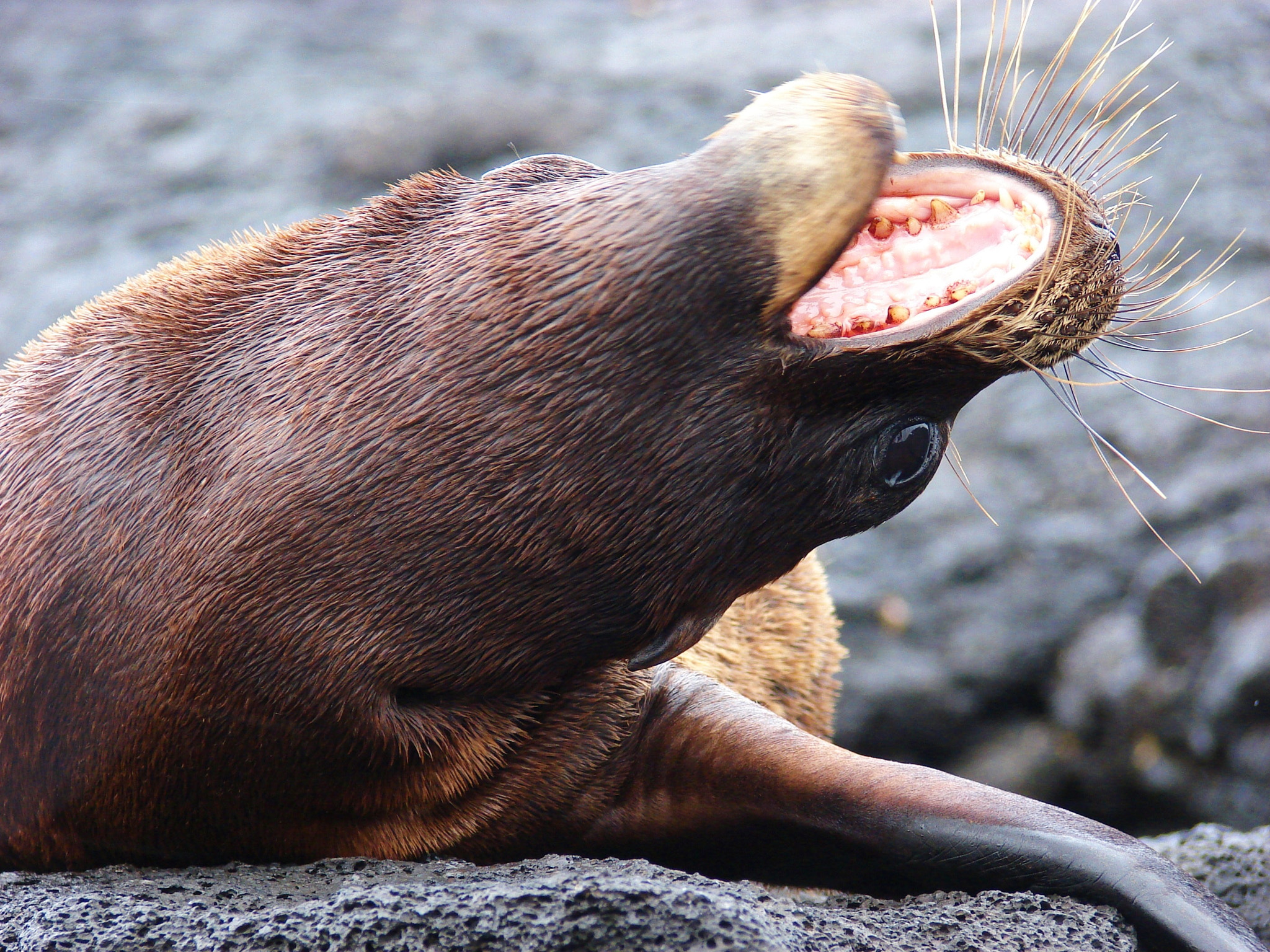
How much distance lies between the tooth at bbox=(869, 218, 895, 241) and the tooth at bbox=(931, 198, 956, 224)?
0.07 metres

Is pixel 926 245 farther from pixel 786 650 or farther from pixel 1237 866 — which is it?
pixel 1237 866

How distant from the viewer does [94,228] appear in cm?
638

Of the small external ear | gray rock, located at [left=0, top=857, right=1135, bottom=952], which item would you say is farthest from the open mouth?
gray rock, located at [left=0, top=857, right=1135, bottom=952]

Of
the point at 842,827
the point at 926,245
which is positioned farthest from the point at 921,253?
the point at 842,827

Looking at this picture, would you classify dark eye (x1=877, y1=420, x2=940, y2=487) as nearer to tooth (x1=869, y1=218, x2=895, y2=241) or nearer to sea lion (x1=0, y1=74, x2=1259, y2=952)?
sea lion (x1=0, y1=74, x2=1259, y2=952)

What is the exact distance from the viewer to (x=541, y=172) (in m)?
2.51

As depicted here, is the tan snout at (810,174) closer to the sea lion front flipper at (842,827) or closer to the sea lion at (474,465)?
the sea lion at (474,465)

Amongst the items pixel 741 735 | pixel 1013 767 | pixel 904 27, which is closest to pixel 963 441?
pixel 1013 767

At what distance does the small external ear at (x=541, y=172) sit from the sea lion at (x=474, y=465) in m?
0.01

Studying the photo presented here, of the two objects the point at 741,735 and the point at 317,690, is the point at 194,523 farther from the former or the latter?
the point at 741,735

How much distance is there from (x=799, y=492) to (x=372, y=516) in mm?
743

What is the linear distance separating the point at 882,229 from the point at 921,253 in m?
0.08

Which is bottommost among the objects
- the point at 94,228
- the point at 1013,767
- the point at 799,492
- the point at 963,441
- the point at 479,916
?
the point at 1013,767

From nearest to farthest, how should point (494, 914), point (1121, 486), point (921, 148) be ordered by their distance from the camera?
1. point (494, 914)
2. point (1121, 486)
3. point (921, 148)
